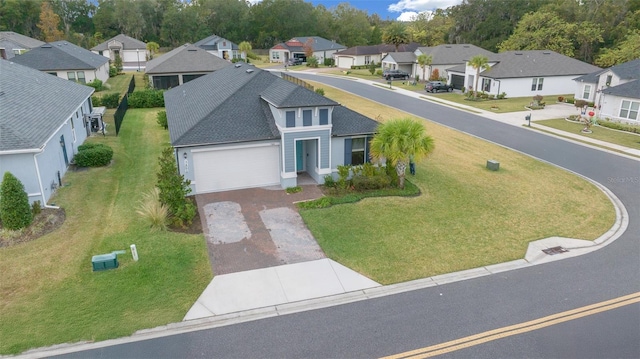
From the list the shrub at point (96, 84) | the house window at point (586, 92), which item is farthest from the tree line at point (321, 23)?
the shrub at point (96, 84)

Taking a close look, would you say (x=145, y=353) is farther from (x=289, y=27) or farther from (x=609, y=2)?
(x=289, y=27)

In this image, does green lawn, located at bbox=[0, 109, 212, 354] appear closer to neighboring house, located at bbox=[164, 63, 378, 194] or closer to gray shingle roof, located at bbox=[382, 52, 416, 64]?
neighboring house, located at bbox=[164, 63, 378, 194]

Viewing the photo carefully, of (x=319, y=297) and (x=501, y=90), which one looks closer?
(x=319, y=297)

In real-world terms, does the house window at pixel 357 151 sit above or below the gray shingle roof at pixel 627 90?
below

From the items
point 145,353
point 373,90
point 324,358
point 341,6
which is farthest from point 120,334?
point 341,6

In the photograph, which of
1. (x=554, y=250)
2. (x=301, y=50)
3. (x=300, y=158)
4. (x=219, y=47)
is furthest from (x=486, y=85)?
(x=219, y=47)

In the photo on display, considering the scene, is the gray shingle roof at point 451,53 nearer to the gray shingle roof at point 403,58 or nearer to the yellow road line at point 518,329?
the gray shingle roof at point 403,58
